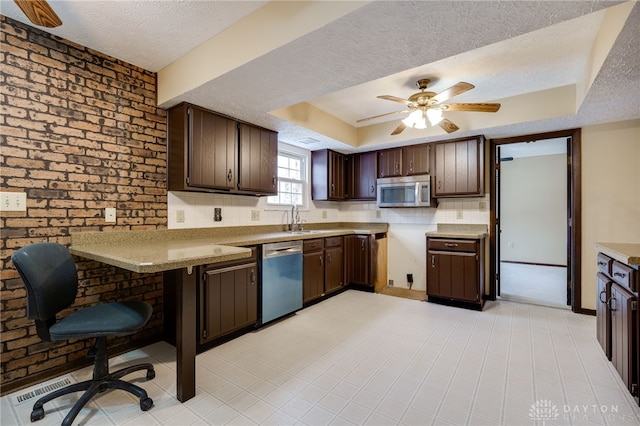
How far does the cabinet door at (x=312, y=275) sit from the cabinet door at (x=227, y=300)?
772 millimetres

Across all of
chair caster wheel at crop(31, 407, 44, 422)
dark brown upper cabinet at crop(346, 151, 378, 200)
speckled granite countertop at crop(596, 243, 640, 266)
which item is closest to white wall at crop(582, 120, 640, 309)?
speckled granite countertop at crop(596, 243, 640, 266)

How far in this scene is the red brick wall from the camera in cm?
192

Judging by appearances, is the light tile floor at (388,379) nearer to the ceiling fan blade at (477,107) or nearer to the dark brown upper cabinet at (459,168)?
the dark brown upper cabinet at (459,168)

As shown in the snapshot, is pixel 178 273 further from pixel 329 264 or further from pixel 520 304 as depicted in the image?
pixel 520 304

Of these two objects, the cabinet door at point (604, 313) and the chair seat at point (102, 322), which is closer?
the chair seat at point (102, 322)

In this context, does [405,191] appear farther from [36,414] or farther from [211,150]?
[36,414]

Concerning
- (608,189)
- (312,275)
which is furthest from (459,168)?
(312,275)

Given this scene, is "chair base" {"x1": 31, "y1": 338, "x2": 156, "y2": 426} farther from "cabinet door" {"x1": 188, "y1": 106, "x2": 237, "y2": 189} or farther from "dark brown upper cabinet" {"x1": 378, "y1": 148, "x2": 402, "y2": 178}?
"dark brown upper cabinet" {"x1": 378, "y1": 148, "x2": 402, "y2": 178}

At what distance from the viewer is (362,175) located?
4691 millimetres

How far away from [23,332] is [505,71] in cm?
434

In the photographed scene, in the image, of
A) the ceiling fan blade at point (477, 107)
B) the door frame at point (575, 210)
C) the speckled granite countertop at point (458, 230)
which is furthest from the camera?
the speckled granite countertop at point (458, 230)

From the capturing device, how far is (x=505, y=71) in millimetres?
2695

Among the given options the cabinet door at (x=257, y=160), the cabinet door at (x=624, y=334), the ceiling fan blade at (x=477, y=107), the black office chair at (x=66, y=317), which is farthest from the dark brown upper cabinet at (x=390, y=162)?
the black office chair at (x=66, y=317)

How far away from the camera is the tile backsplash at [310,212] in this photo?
115 inches
